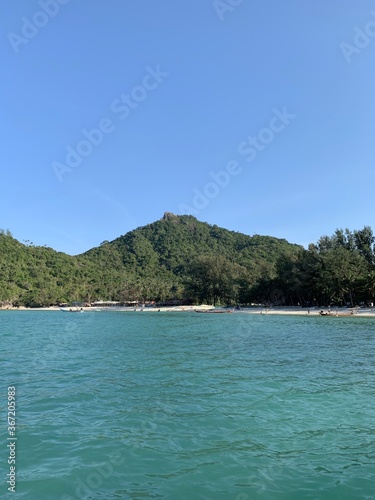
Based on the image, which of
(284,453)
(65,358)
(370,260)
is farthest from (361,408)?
(370,260)

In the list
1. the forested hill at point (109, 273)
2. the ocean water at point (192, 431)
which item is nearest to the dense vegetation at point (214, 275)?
the forested hill at point (109, 273)

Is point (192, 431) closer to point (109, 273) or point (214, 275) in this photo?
point (214, 275)

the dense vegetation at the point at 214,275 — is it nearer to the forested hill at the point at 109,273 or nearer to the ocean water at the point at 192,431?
the forested hill at the point at 109,273

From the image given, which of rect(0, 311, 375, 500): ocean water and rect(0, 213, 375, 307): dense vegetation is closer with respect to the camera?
rect(0, 311, 375, 500): ocean water

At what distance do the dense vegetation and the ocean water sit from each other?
63.7 metres

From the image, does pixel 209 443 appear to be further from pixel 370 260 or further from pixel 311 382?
pixel 370 260

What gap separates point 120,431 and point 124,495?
324cm

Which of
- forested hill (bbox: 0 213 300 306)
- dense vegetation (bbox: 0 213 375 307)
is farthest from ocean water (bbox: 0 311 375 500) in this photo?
forested hill (bbox: 0 213 300 306)

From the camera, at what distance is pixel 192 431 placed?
9758mm

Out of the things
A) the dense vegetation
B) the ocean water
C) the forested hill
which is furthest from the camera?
the forested hill

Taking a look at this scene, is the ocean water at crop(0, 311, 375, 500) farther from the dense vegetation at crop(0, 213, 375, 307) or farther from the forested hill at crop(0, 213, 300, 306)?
the forested hill at crop(0, 213, 300, 306)

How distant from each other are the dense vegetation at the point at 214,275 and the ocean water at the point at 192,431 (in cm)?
6372

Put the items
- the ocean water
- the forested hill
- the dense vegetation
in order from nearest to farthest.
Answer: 1. the ocean water
2. the dense vegetation
3. the forested hill

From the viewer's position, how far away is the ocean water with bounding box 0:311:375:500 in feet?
23.1
